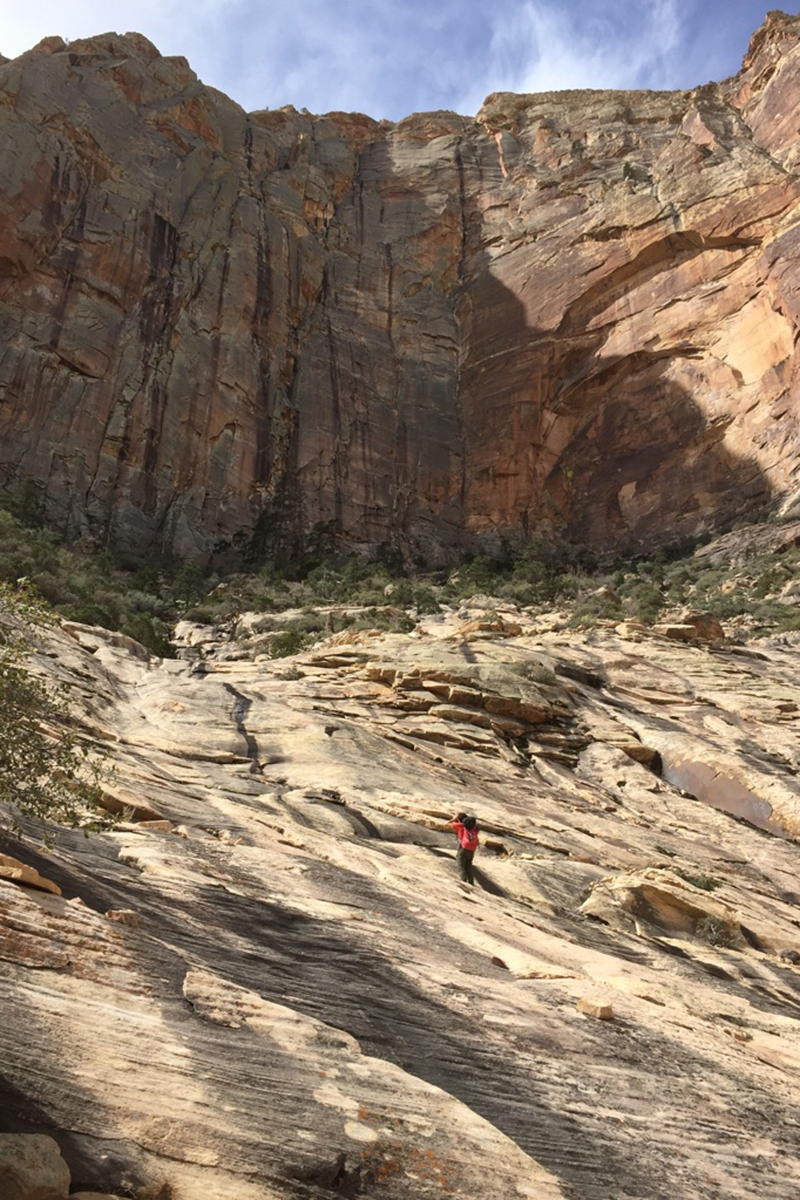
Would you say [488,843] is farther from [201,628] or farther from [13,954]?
[201,628]

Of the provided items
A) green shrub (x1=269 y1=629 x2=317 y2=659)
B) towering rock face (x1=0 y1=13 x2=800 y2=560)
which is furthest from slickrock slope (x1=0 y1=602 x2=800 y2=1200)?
towering rock face (x1=0 y1=13 x2=800 y2=560)

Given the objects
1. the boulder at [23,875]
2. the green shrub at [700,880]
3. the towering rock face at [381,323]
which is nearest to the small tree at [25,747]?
the boulder at [23,875]

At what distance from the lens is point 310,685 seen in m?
19.5

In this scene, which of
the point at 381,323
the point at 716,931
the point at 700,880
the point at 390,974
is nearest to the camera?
the point at 390,974

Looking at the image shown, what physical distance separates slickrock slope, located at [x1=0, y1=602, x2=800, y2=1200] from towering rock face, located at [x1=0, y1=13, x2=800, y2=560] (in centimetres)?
3490

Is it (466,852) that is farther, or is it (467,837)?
(467,837)

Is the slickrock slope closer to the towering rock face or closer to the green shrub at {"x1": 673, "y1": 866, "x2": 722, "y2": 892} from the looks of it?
the green shrub at {"x1": 673, "y1": 866, "x2": 722, "y2": 892}

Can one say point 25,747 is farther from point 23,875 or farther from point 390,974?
point 390,974

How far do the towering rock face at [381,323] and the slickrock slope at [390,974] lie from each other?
34.9 metres

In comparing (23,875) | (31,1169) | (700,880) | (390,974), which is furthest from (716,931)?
(31,1169)

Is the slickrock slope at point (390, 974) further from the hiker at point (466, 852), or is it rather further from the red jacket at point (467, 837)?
the red jacket at point (467, 837)

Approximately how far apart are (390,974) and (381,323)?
2466 inches

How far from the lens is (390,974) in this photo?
6.33m

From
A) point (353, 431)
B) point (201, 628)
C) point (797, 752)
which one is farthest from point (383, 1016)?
point (353, 431)
